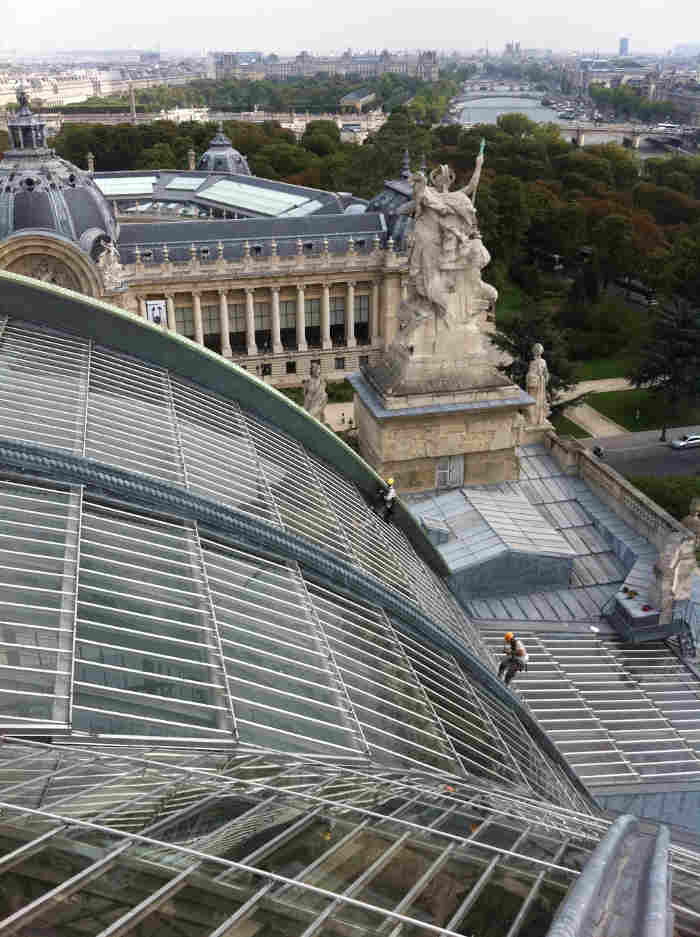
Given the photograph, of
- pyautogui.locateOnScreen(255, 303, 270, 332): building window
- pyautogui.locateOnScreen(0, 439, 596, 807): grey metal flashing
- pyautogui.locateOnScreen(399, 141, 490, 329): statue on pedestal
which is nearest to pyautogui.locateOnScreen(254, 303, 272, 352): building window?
pyautogui.locateOnScreen(255, 303, 270, 332): building window

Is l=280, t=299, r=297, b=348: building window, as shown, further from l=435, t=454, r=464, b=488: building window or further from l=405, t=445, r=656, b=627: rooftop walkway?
l=435, t=454, r=464, b=488: building window

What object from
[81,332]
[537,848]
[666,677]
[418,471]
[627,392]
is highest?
[81,332]

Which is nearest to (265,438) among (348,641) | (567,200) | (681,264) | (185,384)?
(185,384)

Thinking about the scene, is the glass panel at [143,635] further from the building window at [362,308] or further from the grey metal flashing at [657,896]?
the building window at [362,308]

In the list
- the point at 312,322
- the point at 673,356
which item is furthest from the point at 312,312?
the point at 673,356

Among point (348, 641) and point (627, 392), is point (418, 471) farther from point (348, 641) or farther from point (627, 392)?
point (627, 392)

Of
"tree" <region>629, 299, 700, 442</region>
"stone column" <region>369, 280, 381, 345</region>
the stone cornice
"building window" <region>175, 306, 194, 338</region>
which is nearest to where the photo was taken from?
"tree" <region>629, 299, 700, 442</region>

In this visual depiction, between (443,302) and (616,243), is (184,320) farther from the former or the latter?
(443,302)
